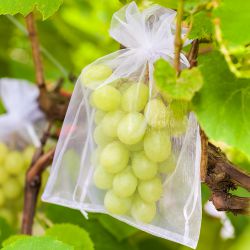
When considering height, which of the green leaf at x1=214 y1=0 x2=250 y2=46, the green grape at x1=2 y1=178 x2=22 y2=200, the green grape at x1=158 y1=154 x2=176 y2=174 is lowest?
the green grape at x1=2 y1=178 x2=22 y2=200

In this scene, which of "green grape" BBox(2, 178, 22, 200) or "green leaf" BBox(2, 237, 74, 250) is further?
"green grape" BBox(2, 178, 22, 200)

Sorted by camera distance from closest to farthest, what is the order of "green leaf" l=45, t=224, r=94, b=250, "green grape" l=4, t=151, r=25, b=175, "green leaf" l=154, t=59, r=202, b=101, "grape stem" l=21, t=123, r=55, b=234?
"green leaf" l=154, t=59, r=202, b=101, "green leaf" l=45, t=224, r=94, b=250, "grape stem" l=21, t=123, r=55, b=234, "green grape" l=4, t=151, r=25, b=175

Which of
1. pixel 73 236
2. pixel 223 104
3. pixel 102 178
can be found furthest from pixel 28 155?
pixel 223 104

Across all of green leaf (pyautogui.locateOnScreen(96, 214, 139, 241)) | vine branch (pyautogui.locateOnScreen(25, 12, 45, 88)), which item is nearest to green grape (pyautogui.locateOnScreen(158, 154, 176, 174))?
green leaf (pyautogui.locateOnScreen(96, 214, 139, 241))

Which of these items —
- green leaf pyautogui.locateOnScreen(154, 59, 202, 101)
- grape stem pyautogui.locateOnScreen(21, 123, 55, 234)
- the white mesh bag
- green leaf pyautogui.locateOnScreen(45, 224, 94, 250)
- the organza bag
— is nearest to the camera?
green leaf pyautogui.locateOnScreen(154, 59, 202, 101)

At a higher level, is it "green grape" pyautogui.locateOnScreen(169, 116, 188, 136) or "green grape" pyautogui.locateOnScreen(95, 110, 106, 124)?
"green grape" pyautogui.locateOnScreen(169, 116, 188, 136)

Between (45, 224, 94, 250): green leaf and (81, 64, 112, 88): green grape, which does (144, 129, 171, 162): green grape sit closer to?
(81, 64, 112, 88): green grape

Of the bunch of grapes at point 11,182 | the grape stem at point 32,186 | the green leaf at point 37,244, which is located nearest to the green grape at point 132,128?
the green leaf at point 37,244

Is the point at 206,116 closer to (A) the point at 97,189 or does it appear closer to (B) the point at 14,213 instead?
(A) the point at 97,189
